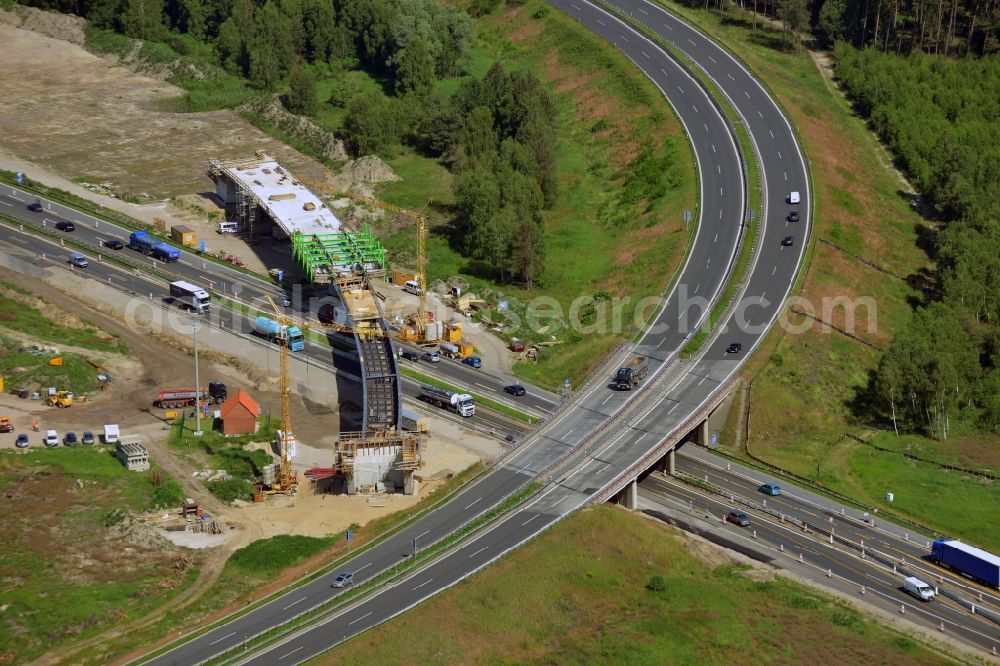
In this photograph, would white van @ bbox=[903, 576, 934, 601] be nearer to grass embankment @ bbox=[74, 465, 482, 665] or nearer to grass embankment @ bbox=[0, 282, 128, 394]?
grass embankment @ bbox=[74, 465, 482, 665]

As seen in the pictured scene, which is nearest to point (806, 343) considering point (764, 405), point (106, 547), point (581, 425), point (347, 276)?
point (764, 405)

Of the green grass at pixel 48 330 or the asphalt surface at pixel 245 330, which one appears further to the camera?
the green grass at pixel 48 330

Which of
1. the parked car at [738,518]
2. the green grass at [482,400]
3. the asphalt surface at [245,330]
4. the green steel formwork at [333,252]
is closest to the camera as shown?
the parked car at [738,518]

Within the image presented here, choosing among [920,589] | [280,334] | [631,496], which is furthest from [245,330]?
[920,589]

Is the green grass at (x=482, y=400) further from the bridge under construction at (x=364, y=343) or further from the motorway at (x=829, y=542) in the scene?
the motorway at (x=829, y=542)

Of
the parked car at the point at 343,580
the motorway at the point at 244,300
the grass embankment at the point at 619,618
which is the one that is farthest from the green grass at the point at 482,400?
the parked car at the point at 343,580

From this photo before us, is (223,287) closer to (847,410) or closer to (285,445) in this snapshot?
(285,445)
